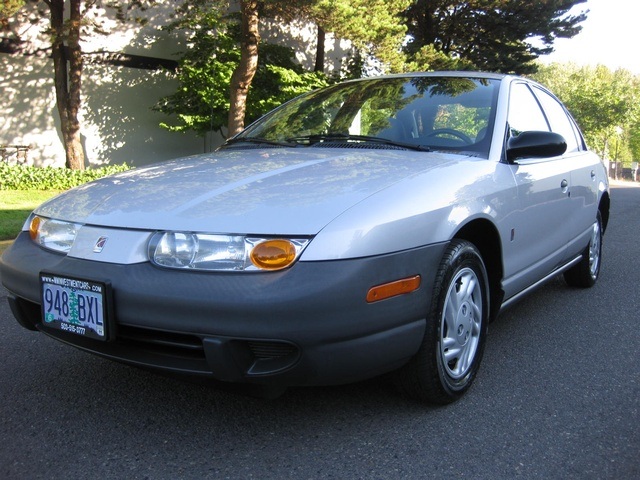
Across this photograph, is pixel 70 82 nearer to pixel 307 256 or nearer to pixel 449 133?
pixel 449 133

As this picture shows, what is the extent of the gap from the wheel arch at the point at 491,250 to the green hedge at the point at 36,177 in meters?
10.4

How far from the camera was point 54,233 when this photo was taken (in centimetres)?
265

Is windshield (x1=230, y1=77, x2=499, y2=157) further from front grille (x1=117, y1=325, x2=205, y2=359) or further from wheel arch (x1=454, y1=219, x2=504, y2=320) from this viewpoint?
front grille (x1=117, y1=325, x2=205, y2=359)

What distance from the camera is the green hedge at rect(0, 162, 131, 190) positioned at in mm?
12133

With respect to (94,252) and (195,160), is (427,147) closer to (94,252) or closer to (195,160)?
(195,160)

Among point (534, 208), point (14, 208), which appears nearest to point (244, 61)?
point (14, 208)

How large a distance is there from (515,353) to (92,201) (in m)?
2.33

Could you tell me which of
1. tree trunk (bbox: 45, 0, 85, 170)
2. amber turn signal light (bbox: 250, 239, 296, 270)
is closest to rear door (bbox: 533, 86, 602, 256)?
amber turn signal light (bbox: 250, 239, 296, 270)

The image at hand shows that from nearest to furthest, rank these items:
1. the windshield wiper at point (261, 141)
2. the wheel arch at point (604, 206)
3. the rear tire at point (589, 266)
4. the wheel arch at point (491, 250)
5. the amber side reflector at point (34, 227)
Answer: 1. the amber side reflector at point (34, 227)
2. the wheel arch at point (491, 250)
3. the windshield wiper at point (261, 141)
4. the rear tire at point (589, 266)
5. the wheel arch at point (604, 206)

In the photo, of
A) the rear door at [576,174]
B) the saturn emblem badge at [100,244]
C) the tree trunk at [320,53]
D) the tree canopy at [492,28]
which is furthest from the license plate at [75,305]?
the tree canopy at [492,28]

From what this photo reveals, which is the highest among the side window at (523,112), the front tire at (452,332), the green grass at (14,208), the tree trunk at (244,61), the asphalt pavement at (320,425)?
the tree trunk at (244,61)

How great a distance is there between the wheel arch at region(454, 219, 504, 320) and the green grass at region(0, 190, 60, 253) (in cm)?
488

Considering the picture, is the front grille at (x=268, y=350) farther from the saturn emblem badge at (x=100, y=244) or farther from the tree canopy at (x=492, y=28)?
the tree canopy at (x=492, y=28)

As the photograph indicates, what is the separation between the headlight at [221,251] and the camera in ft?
7.18
